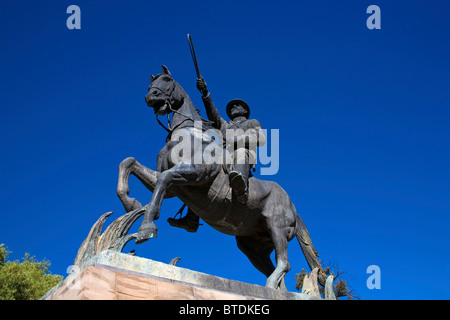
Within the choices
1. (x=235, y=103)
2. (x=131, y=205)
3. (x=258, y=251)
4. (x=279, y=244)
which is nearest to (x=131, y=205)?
(x=131, y=205)

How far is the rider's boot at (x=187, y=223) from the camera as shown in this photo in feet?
26.4

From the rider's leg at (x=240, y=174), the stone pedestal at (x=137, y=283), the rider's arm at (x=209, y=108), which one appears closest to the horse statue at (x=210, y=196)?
the rider's leg at (x=240, y=174)

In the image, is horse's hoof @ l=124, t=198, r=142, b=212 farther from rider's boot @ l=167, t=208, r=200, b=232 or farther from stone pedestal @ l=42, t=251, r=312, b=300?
stone pedestal @ l=42, t=251, r=312, b=300

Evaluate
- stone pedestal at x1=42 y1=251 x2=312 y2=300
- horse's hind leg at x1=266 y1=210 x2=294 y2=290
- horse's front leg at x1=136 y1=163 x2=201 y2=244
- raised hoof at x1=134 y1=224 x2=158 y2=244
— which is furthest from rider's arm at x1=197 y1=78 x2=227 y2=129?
stone pedestal at x1=42 y1=251 x2=312 y2=300

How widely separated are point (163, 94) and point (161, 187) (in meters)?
1.63

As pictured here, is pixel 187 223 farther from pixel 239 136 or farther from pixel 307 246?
pixel 307 246

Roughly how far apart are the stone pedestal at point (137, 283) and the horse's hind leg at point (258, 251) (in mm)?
2347

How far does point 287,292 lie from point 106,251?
8.80ft

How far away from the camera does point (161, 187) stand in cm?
675

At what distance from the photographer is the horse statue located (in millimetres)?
7016

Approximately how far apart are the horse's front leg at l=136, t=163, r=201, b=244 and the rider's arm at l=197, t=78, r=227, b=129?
1.49 metres
